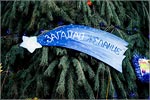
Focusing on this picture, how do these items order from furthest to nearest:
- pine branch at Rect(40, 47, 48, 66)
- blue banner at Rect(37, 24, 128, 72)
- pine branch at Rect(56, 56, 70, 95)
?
blue banner at Rect(37, 24, 128, 72) → pine branch at Rect(40, 47, 48, 66) → pine branch at Rect(56, 56, 70, 95)

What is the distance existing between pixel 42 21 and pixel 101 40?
0.58 m

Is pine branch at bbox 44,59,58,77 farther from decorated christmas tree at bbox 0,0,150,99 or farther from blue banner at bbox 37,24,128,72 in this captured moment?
blue banner at bbox 37,24,128,72

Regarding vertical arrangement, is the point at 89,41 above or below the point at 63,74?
above

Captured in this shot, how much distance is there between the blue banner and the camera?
9.87 feet

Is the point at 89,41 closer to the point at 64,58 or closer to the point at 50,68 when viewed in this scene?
the point at 64,58

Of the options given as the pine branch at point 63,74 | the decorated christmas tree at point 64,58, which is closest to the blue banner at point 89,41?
the decorated christmas tree at point 64,58

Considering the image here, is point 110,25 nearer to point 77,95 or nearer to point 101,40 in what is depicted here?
point 101,40

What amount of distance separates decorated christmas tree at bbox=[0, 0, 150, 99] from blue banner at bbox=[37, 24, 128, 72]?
43 mm

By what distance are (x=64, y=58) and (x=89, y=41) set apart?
0.31 meters

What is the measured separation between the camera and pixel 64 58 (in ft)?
9.51

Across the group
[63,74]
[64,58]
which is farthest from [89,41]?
[63,74]

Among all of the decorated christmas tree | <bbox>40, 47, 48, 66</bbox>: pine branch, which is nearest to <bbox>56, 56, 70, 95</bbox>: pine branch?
the decorated christmas tree

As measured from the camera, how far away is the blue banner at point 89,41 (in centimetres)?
301

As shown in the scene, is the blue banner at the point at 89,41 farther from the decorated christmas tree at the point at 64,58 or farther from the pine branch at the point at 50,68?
the pine branch at the point at 50,68
